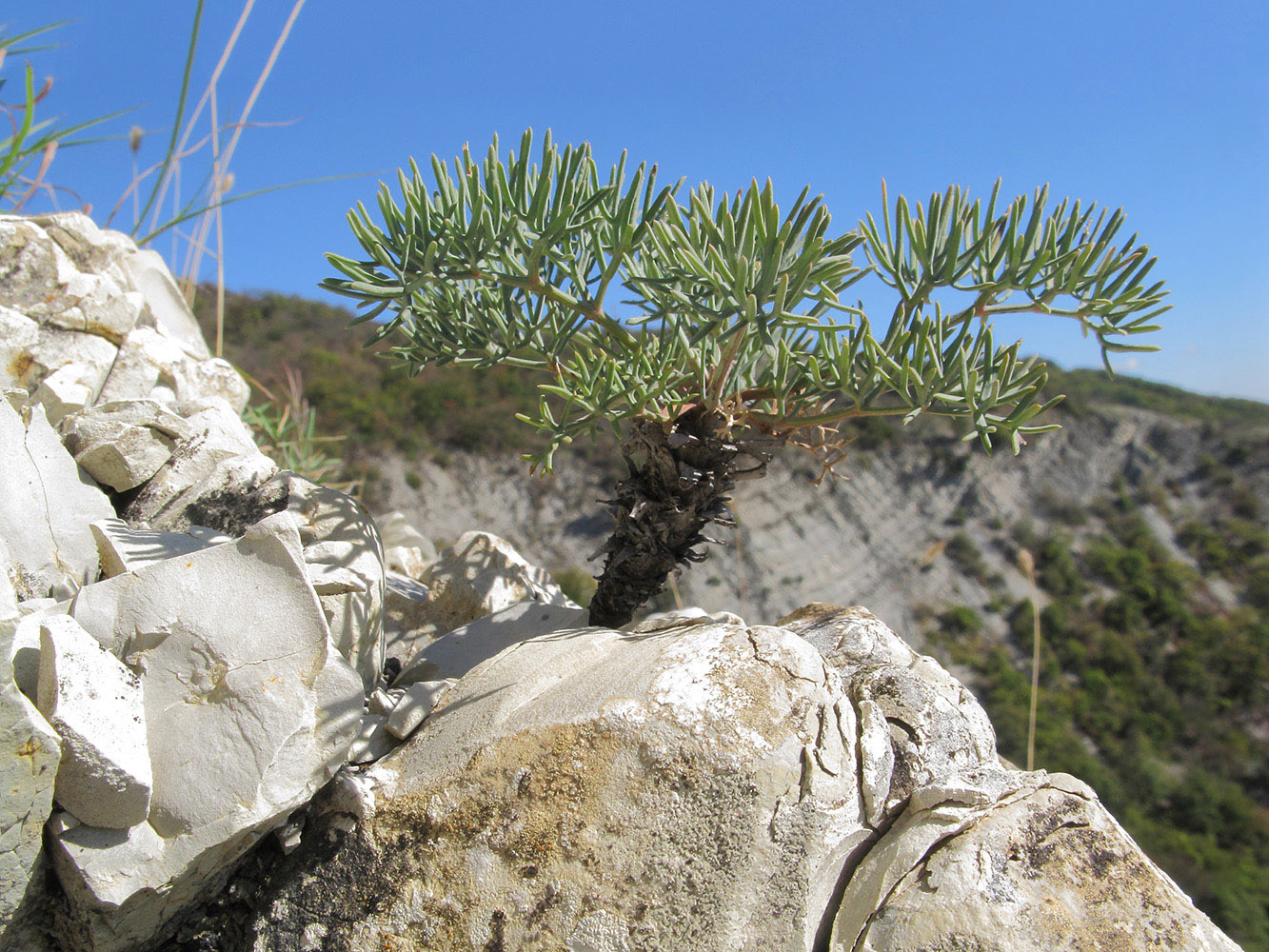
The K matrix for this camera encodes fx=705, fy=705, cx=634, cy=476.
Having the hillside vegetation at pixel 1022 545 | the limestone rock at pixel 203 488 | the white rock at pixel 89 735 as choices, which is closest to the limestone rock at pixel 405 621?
the limestone rock at pixel 203 488

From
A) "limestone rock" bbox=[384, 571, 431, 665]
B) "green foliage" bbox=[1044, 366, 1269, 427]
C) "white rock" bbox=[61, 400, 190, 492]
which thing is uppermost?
"green foliage" bbox=[1044, 366, 1269, 427]

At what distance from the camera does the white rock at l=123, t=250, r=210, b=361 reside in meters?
2.46

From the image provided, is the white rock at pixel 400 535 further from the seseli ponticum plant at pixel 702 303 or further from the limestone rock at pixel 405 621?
the seseli ponticum plant at pixel 702 303

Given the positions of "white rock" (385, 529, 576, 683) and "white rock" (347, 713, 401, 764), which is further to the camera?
"white rock" (385, 529, 576, 683)

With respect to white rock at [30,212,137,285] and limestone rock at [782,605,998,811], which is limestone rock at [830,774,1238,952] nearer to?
limestone rock at [782,605,998,811]

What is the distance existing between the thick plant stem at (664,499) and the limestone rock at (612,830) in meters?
0.38

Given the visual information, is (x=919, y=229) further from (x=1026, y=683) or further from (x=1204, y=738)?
(x=1204, y=738)

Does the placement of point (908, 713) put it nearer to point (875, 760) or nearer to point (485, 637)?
point (875, 760)

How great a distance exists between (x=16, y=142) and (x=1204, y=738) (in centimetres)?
2583

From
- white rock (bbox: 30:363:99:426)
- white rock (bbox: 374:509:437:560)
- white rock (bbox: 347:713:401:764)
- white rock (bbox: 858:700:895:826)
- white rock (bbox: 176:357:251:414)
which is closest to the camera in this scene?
white rock (bbox: 858:700:895:826)

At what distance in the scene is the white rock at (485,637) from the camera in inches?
64.0

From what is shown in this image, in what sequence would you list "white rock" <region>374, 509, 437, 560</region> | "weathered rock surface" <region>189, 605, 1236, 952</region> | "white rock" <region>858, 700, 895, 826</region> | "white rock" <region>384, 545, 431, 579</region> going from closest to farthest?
"weathered rock surface" <region>189, 605, 1236, 952</region> < "white rock" <region>858, 700, 895, 826</region> < "white rock" <region>384, 545, 431, 579</region> < "white rock" <region>374, 509, 437, 560</region>

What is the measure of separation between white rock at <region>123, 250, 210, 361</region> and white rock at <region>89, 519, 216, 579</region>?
49.0 inches

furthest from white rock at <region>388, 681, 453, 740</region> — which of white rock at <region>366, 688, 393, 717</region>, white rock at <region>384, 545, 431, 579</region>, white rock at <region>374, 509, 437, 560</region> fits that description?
white rock at <region>374, 509, 437, 560</region>
